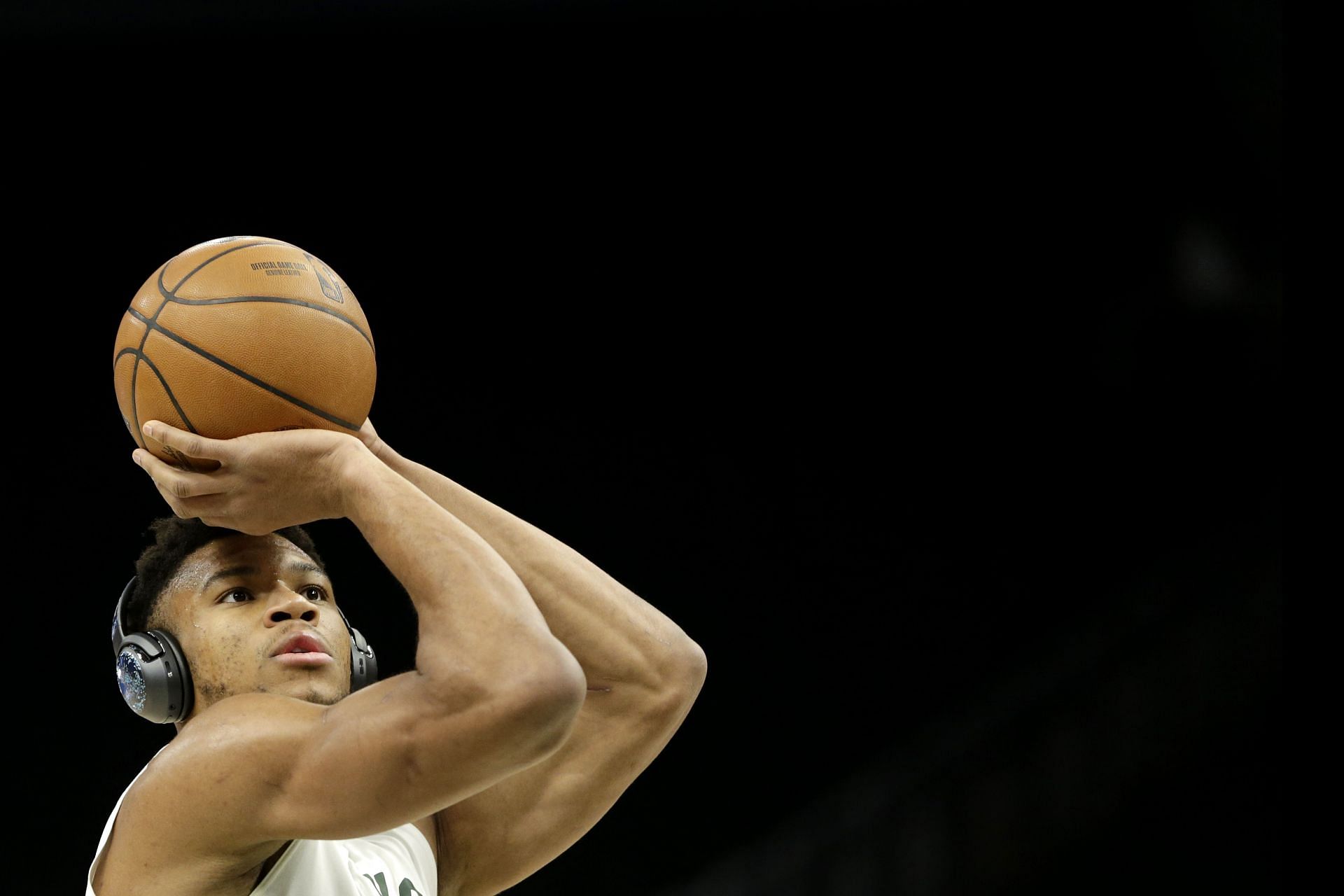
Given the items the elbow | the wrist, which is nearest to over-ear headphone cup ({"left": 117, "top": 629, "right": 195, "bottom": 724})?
the wrist

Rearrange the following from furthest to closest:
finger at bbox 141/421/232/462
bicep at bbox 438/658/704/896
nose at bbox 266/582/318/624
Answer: bicep at bbox 438/658/704/896 < nose at bbox 266/582/318/624 < finger at bbox 141/421/232/462

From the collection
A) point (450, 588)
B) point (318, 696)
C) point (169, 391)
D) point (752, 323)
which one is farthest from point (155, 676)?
point (752, 323)

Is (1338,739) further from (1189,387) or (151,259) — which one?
(151,259)

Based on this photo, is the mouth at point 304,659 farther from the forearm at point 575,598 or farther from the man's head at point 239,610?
the forearm at point 575,598

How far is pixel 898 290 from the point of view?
848cm

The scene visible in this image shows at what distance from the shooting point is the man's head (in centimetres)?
239

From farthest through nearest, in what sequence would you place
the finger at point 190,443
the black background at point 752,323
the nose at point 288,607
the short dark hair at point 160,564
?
the black background at point 752,323 → the short dark hair at point 160,564 → the nose at point 288,607 → the finger at point 190,443

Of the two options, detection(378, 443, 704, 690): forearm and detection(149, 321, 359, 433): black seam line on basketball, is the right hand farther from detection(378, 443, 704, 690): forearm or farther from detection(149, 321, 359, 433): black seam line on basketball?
detection(378, 443, 704, 690): forearm

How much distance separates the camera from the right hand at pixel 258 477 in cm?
222

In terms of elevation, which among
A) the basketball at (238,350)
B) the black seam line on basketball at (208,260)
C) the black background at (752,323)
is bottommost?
the black background at (752,323)

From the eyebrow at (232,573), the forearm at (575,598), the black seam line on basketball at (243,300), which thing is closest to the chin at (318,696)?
the eyebrow at (232,573)

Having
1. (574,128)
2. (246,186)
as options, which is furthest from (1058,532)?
(246,186)

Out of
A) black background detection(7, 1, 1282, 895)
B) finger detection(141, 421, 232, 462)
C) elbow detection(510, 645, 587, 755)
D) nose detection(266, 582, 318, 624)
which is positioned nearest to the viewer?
elbow detection(510, 645, 587, 755)

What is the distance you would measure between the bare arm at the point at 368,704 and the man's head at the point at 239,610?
0.29 ft
